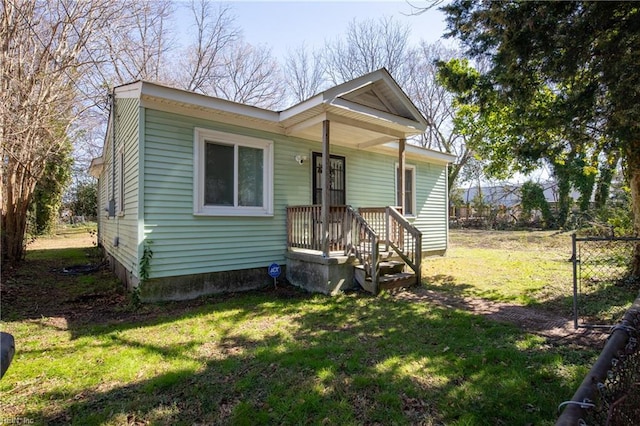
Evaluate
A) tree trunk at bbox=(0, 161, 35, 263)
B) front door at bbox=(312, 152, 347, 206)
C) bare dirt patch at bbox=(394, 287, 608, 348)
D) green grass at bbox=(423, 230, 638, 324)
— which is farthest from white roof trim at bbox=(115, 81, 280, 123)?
green grass at bbox=(423, 230, 638, 324)

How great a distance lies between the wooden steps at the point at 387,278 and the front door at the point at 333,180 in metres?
2.00

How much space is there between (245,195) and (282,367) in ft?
13.0

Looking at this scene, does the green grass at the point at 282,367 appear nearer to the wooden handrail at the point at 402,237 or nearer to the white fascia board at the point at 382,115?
the wooden handrail at the point at 402,237

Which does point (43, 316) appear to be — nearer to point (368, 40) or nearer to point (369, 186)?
point (369, 186)

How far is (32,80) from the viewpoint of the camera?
7.03m

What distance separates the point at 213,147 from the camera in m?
6.24

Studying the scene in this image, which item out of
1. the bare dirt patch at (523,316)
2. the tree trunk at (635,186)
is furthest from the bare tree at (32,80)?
the tree trunk at (635,186)

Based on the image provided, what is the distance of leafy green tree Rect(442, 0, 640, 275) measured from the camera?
4242mm

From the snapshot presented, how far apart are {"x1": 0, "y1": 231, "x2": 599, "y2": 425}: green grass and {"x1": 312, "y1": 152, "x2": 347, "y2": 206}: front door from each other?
3173 mm

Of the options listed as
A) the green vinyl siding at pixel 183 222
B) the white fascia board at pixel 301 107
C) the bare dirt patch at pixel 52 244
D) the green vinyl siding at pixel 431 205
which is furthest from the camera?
the bare dirt patch at pixel 52 244

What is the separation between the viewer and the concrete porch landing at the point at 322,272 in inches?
237

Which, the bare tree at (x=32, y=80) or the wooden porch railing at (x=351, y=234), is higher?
the bare tree at (x=32, y=80)

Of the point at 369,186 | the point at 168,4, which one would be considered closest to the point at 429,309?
the point at 369,186

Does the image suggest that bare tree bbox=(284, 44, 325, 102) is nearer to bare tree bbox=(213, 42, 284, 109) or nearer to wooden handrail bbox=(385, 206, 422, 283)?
bare tree bbox=(213, 42, 284, 109)
